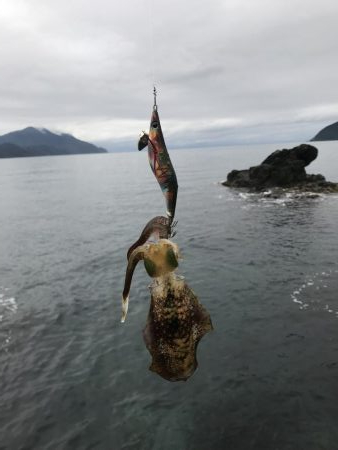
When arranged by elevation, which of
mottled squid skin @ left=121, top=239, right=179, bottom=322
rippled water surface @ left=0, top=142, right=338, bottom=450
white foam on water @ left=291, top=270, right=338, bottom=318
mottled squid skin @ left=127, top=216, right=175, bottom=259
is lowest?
rippled water surface @ left=0, top=142, right=338, bottom=450

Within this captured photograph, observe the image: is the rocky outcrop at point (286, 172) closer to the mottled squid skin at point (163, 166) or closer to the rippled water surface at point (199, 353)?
the rippled water surface at point (199, 353)

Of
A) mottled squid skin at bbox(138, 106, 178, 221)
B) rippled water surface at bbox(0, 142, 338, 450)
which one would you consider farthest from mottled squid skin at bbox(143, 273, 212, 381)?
rippled water surface at bbox(0, 142, 338, 450)

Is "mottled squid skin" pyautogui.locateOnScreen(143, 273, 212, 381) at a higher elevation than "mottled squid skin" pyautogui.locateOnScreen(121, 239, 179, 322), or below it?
below

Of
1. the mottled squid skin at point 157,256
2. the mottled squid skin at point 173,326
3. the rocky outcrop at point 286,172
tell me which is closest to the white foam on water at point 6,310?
the mottled squid skin at point 173,326

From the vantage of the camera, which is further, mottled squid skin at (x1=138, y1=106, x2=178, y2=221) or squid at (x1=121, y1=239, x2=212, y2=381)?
mottled squid skin at (x1=138, y1=106, x2=178, y2=221)

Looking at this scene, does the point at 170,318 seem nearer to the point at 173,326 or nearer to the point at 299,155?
the point at 173,326

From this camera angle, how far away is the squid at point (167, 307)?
3.55 m

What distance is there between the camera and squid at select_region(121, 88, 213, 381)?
11.7ft

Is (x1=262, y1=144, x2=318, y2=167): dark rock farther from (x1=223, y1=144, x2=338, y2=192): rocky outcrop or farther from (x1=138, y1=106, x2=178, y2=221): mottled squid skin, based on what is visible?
(x1=138, y1=106, x2=178, y2=221): mottled squid skin

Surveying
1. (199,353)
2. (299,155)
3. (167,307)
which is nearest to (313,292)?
(199,353)

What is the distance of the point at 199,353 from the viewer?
1892cm

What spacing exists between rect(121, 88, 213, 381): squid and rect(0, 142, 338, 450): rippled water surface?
37.8ft

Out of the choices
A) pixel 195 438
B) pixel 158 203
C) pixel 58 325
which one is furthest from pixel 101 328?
pixel 158 203

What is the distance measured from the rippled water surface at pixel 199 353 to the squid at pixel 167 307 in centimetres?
1153
